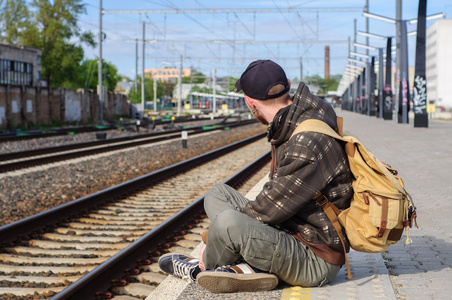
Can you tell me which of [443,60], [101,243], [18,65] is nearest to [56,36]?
[18,65]

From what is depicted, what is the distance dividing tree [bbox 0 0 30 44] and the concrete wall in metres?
27.6

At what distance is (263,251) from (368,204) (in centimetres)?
68

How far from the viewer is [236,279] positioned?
3887mm

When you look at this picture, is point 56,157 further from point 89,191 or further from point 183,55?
point 183,55

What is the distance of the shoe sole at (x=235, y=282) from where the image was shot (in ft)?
12.7

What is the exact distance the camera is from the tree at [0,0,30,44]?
67.4m

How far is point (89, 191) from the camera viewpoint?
10.7 meters

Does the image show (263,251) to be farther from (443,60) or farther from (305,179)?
(443,60)

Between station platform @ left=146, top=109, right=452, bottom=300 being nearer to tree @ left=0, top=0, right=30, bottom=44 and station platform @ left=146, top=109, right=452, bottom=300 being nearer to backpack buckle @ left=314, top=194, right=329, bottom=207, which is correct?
backpack buckle @ left=314, top=194, right=329, bottom=207

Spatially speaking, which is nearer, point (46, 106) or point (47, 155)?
point (47, 155)

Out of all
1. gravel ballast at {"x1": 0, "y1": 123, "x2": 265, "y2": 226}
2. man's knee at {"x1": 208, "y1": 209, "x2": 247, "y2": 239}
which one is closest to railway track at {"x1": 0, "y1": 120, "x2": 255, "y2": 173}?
gravel ballast at {"x1": 0, "y1": 123, "x2": 265, "y2": 226}

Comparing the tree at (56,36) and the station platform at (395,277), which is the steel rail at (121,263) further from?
the tree at (56,36)

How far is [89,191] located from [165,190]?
50.4 inches

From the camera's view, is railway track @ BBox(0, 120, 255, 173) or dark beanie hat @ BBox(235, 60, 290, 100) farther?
railway track @ BBox(0, 120, 255, 173)
